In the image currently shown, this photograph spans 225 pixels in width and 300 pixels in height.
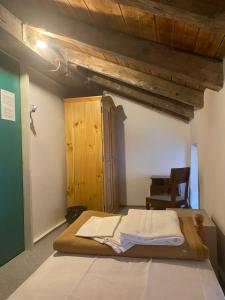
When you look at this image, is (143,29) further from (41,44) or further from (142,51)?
(41,44)

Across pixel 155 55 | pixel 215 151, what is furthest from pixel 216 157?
pixel 155 55

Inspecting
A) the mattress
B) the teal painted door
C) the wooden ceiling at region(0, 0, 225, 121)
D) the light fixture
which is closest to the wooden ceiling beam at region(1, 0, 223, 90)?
the wooden ceiling at region(0, 0, 225, 121)

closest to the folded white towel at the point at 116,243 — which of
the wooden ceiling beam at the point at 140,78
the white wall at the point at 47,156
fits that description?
the white wall at the point at 47,156

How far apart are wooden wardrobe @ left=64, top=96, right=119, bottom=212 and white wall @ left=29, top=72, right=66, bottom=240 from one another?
141 millimetres

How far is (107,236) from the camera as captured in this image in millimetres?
1715

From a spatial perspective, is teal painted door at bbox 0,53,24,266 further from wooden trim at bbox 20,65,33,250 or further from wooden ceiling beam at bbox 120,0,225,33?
wooden ceiling beam at bbox 120,0,225,33

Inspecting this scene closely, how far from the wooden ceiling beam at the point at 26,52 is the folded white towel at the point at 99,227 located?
1.79 m

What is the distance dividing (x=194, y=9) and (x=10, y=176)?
238 centimetres

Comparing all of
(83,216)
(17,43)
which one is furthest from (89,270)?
(17,43)

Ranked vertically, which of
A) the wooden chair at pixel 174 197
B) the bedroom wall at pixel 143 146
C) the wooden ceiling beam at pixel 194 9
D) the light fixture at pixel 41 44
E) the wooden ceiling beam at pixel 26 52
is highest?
the light fixture at pixel 41 44

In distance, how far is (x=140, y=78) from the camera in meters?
3.32

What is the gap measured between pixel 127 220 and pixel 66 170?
8.49ft

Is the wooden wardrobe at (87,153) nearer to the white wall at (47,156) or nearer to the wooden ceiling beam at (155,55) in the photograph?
the white wall at (47,156)

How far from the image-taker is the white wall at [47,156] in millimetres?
3406
